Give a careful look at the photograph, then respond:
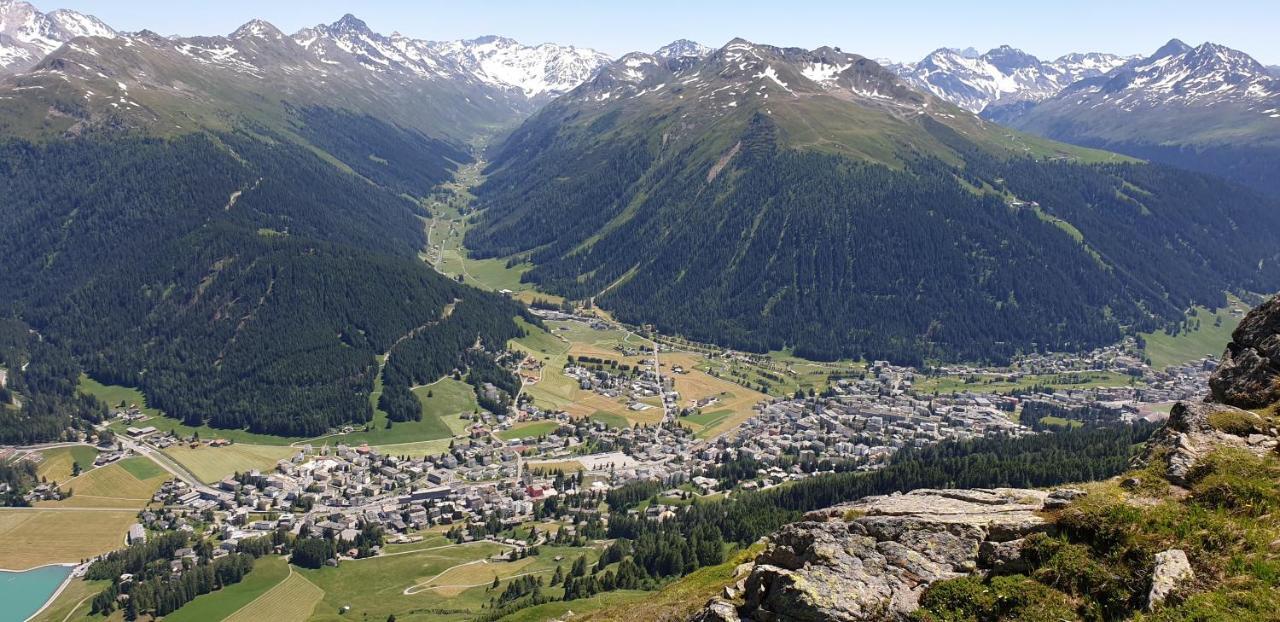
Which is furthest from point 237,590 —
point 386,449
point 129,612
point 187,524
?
point 386,449

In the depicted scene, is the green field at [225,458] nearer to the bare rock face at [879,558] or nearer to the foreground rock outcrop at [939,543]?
the foreground rock outcrop at [939,543]

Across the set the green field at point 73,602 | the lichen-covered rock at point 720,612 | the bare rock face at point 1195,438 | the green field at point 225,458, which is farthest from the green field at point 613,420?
the bare rock face at point 1195,438

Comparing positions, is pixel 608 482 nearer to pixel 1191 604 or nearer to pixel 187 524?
pixel 187 524

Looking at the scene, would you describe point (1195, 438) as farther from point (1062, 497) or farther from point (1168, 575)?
point (1168, 575)

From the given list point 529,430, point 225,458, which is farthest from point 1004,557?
point 225,458

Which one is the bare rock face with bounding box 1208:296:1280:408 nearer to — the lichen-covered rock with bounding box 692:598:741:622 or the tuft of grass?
the tuft of grass

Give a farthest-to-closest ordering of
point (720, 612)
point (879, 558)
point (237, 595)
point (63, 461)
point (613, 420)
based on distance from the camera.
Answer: point (613, 420) → point (63, 461) → point (237, 595) → point (720, 612) → point (879, 558)
